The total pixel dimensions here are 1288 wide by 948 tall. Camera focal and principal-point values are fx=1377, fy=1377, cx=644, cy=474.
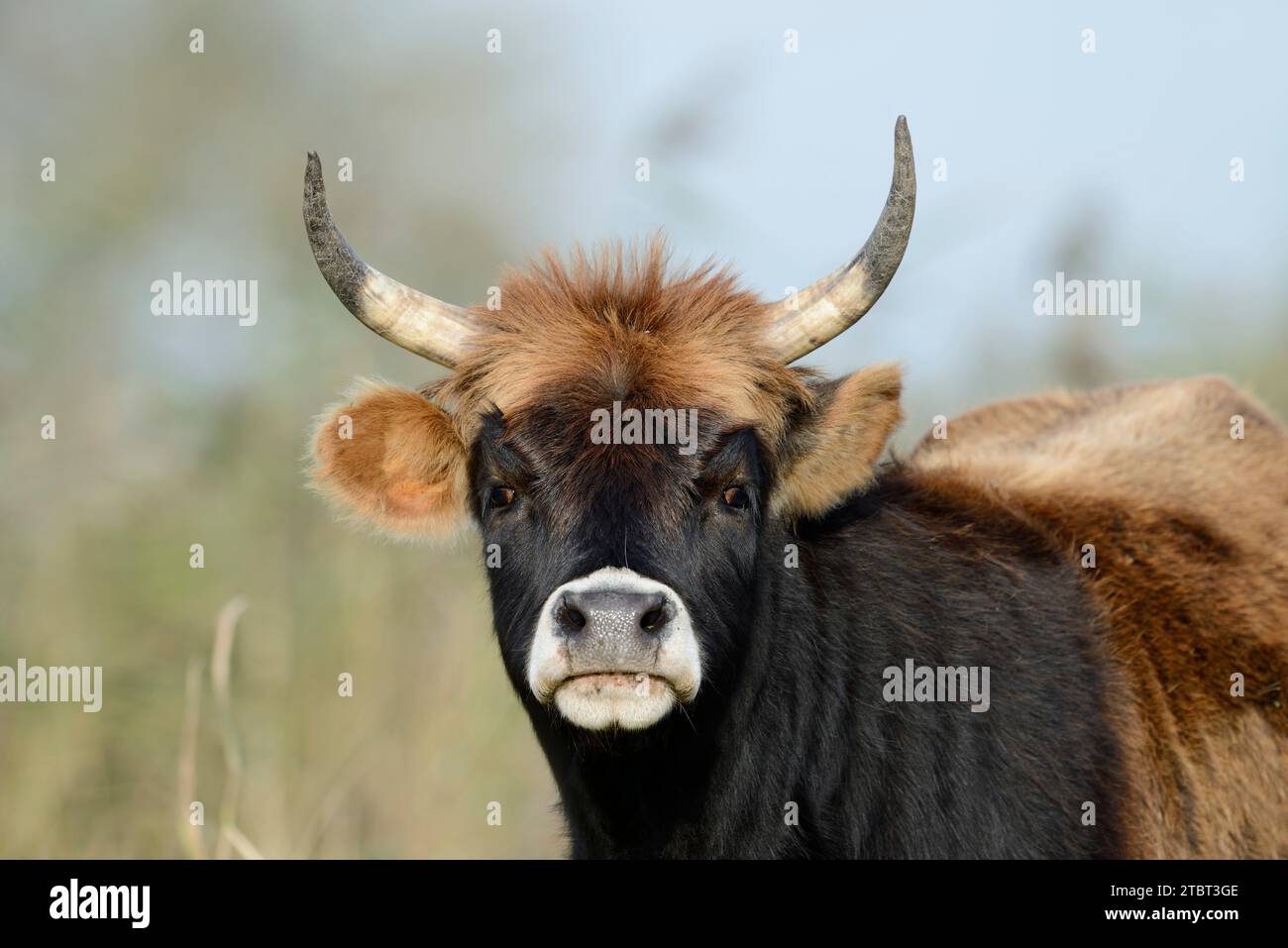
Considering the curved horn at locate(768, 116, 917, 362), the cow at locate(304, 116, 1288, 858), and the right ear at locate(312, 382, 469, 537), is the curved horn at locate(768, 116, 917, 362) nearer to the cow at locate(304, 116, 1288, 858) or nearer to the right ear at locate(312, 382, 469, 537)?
the cow at locate(304, 116, 1288, 858)

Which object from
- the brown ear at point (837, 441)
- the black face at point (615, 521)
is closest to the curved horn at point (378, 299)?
the black face at point (615, 521)

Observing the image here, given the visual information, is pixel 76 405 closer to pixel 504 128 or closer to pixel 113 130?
pixel 113 130

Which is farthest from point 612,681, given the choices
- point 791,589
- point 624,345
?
point 624,345

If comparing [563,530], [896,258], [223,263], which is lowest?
[563,530]

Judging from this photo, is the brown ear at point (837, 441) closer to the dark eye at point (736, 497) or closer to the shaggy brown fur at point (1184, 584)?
the dark eye at point (736, 497)

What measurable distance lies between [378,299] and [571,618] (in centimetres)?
203

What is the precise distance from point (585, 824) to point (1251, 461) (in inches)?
186

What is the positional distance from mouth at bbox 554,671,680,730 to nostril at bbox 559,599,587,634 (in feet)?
0.60

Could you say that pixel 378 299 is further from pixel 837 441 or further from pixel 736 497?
pixel 837 441

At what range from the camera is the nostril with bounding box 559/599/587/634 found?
512 cm

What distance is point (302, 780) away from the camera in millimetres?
11242

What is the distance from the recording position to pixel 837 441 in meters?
6.61

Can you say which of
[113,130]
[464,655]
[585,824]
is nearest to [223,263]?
[113,130]

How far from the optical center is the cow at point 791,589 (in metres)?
5.73
